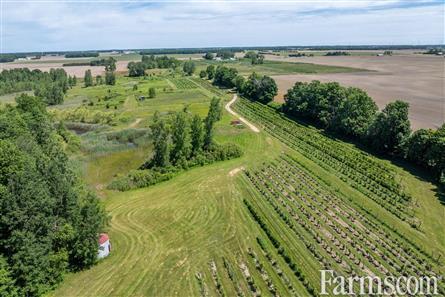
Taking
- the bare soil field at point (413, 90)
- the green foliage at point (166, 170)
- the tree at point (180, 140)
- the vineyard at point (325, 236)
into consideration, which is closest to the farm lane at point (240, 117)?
the bare soil field at point (413, 90)

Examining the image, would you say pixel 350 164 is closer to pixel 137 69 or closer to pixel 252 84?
pixel 252 84

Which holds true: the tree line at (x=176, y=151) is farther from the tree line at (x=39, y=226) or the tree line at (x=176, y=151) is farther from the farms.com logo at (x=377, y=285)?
the farms.com logo at (x=377, y=285)

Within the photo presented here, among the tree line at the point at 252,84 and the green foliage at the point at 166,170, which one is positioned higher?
the tree line at the point at 252,84

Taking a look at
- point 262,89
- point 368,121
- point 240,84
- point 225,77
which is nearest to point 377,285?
point 368,121

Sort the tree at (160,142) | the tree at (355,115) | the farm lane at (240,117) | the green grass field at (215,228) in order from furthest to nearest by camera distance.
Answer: the farm lane at (240,117)
the tree at (355,115)
the tree at (160,142)
the green grass field at (215,228)

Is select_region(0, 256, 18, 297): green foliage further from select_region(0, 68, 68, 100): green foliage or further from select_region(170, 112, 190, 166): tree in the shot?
select_region(0, 68, 68, 100): green foliage
